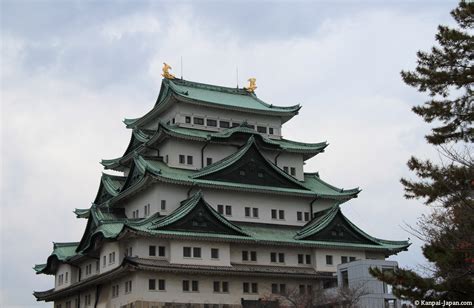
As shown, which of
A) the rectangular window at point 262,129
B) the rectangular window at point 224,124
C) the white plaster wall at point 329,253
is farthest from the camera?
the rectangular window at point 262,129

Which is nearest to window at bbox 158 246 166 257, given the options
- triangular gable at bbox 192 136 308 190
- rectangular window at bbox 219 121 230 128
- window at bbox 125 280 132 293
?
window at bbox 125 280 132 293

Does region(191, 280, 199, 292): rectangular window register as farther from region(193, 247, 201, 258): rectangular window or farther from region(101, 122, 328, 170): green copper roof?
region(101, 122, 328, 170): green copper roof

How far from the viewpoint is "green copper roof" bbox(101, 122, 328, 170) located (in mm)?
54406

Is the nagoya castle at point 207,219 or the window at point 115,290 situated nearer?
the nagoya castle at point 207,219

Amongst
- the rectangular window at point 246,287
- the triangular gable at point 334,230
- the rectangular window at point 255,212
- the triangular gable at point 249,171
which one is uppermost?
the triangular gable at point 249,171

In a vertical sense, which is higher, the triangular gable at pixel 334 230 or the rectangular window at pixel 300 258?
the triangular gable at pixel 334 230

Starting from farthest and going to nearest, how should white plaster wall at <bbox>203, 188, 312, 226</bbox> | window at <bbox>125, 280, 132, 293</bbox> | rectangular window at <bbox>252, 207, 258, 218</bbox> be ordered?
1. rectangular window at <bbox>252, 207, 258, 218</bbox>
2. white plaster wall at <bbox>203, 188, 312, 226</bbox>
3. window at <bbox>125, 280, 132, 293</bbox>

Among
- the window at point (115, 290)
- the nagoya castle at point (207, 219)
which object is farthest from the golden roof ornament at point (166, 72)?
the window at point (115, 290)

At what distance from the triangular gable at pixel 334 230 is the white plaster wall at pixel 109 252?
Answer: 13.7 meters

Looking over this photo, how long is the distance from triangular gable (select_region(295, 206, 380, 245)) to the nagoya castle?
95mm

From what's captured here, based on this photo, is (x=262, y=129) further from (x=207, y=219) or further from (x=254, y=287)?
(x=254, y=287)

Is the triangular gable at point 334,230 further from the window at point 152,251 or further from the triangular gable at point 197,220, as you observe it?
the window at point 152,251

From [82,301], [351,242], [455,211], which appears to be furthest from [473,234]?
[82,301]

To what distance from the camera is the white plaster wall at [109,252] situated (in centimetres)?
4891
